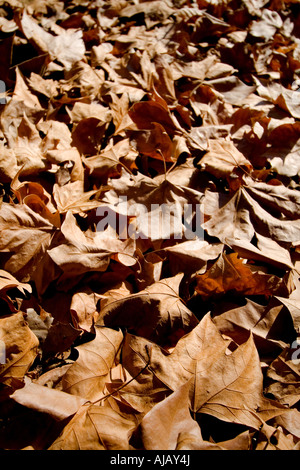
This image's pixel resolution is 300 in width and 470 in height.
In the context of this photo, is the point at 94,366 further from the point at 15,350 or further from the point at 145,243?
the point at 145,243

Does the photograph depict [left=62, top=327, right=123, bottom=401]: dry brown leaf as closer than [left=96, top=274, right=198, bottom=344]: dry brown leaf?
Yes

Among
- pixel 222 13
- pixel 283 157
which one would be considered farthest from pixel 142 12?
pixel 283 157

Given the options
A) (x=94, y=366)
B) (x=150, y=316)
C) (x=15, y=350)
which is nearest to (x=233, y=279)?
(x=150, y=316)

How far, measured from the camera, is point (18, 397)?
33.8 inches

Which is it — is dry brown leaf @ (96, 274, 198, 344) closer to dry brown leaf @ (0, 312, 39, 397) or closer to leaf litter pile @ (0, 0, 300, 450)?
leaf litter pile @ (0, 0, 300, 450)

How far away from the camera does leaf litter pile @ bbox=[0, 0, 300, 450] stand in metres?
0.94

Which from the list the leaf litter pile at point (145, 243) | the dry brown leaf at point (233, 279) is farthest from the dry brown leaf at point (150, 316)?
the dry brown leaf at point (233, 279)

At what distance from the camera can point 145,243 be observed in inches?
50.6

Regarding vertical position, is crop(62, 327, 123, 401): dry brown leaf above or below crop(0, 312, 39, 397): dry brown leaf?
below

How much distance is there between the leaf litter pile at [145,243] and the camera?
0.94 meters

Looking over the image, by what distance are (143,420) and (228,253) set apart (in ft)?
2.12

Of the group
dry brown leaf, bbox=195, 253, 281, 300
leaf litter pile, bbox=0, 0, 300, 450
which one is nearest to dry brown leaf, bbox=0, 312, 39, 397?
leaf litter pile, bbox=0, 0, 300, 450

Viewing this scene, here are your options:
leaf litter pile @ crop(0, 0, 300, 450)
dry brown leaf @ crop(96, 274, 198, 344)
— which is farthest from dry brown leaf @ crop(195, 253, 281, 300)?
dry brown leaf @ crop(96, 274, 198, 344)

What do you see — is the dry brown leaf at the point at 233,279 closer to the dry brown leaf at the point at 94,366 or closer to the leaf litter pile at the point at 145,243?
the leaf litter pile at the point at 145,243
